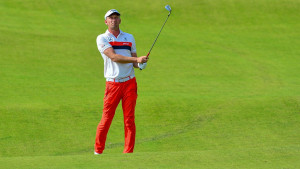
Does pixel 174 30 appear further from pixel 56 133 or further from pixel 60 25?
pixel 56 133

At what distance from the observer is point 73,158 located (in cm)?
639

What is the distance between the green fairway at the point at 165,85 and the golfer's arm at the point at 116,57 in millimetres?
1121

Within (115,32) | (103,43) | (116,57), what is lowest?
(116,57)

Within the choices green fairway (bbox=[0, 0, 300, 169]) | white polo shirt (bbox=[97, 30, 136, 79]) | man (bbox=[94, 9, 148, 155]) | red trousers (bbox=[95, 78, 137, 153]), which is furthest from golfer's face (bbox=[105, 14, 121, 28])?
green fairway (bbox=[0, 0, 300, 169])

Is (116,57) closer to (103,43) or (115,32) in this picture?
(103,43)

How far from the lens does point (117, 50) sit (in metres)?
7.93

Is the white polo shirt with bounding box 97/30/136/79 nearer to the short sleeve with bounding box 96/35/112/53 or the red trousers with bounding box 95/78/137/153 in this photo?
the short sleeve with bounding box 96/35/112/53

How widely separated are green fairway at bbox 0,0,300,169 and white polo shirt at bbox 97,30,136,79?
1094 mm

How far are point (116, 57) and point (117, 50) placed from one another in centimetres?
20

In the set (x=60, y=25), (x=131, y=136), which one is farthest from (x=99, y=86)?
(x=60, y=25)

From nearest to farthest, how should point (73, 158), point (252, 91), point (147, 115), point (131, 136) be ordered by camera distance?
1. point (73, 158)
2. point (131, 136)
3. point (147, 115)
4. point (252, 91)

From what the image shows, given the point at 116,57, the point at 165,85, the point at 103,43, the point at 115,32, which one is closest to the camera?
the point at 116,57

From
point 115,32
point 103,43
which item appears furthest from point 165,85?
point 103,43

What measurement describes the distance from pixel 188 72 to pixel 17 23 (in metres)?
A: 5.50
